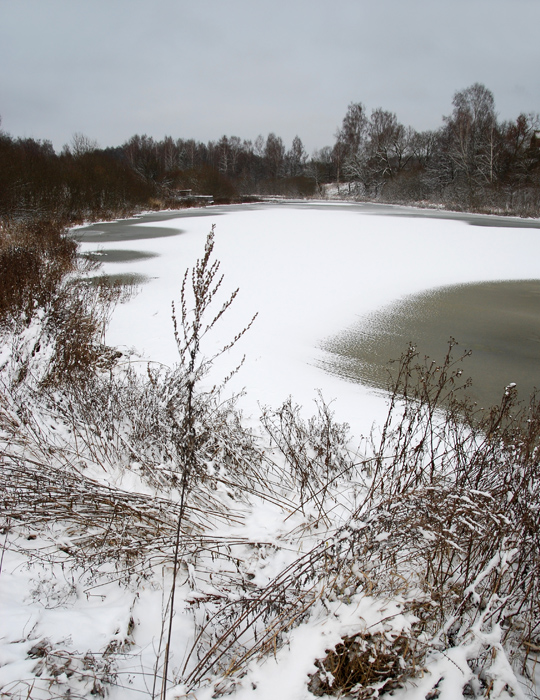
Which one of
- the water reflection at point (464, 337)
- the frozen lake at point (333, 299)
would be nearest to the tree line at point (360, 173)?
the frozen lake at point (333, 299)

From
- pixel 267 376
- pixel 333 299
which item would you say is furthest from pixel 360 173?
pixel 267 376

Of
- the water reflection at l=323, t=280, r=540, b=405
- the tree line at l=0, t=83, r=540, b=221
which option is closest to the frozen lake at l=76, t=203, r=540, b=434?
the water reflection at l=323, t=280, r=540, b=405

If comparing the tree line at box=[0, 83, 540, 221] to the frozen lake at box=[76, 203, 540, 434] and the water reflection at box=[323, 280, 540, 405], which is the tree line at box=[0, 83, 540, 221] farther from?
the water reflection at box=[323, 280, 540, 405]

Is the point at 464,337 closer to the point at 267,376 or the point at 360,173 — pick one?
the point at 267,376

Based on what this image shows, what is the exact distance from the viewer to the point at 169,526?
7.39 ft


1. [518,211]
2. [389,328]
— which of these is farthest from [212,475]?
[518,211]

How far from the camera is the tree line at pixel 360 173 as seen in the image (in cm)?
2203

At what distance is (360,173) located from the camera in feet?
152

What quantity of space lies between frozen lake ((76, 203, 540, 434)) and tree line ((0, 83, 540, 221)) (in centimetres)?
839

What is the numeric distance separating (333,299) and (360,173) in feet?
142

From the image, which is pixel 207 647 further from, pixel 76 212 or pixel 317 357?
pixel 76 212

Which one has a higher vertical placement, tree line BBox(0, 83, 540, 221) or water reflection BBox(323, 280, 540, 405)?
tree line BBox(0, 83, 540, 221)

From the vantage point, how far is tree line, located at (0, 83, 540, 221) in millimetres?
22031

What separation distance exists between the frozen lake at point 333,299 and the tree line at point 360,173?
8386 mm
